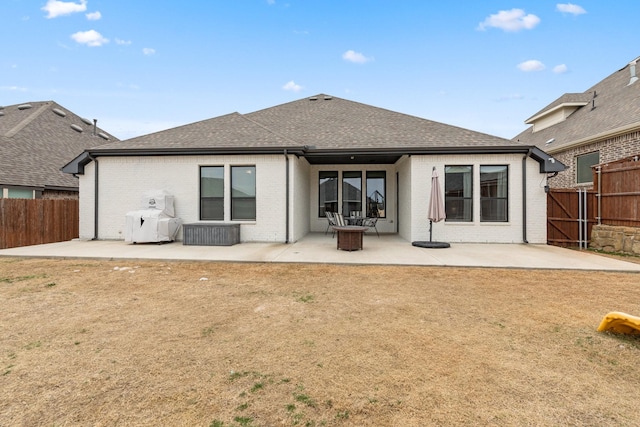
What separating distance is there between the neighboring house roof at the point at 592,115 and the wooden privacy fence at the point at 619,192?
125 inches

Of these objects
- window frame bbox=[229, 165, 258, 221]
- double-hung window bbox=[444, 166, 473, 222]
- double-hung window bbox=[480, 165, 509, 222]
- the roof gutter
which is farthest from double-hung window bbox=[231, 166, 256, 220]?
the roof gutter

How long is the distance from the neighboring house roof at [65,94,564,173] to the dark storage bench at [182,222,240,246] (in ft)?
8.14

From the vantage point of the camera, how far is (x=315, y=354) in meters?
2.65

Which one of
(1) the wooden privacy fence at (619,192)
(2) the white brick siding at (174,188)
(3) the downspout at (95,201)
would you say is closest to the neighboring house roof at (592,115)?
(1) the wooden privacy fence at (619,192)

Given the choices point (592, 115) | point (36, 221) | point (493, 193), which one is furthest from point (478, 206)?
point (36, 221)

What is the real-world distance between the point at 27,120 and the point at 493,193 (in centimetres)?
2365

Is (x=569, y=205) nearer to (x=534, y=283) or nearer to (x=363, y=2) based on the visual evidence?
(x=534, y=283)

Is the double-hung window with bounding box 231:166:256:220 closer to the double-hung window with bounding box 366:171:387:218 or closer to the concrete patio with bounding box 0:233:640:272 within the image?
the concrete patio with bounding box 0:233:640:272

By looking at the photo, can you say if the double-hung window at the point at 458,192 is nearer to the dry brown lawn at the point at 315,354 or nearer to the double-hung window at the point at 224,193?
the dry brown lawn at the point at 315,354

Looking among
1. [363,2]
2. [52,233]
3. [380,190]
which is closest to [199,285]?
[52,233]

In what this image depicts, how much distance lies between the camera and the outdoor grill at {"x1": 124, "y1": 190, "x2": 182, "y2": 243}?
8.88 metres

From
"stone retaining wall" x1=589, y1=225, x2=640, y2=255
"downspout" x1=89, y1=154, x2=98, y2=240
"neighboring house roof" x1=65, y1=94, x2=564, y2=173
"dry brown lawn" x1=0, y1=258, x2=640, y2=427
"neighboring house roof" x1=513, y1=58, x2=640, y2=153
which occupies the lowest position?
"dry brown lawn" x1=0, y1=258, x2=640, y2=427

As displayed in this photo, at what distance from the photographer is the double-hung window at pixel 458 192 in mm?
9539

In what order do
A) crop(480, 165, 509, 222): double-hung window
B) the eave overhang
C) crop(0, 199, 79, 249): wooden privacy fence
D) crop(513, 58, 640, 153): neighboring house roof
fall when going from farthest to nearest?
crop(513, 58, 640, 153): neighboring house roof
crop(480, 165, 509, 222): double-hung window
the eave overhang
crop(0, 199, 79, 249): wooden privacy fence
